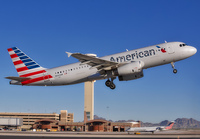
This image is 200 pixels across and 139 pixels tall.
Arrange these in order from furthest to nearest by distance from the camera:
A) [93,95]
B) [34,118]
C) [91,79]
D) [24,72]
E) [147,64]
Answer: [93,95] < [34,118] < [24,72] < [91,79] < [147,64]

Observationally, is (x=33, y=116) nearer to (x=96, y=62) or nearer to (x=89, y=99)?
(x=89, y=99)

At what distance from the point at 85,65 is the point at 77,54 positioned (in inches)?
228

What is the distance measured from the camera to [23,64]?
4691 centimetres

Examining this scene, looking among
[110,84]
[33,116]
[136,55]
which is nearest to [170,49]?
[136,55]

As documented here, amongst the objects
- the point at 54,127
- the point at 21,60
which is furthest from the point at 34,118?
the point at 21,60

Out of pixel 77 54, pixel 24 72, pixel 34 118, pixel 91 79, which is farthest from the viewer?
pixel 34 118

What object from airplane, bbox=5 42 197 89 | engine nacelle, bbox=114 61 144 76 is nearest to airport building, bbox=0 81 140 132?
airplane, bbox=5 42 197 89

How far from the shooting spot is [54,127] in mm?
127750

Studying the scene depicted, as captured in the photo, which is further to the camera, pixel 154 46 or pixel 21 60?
pixel 21 60

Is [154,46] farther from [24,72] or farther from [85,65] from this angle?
[24,72]

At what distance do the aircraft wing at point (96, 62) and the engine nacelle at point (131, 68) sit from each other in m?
1.08

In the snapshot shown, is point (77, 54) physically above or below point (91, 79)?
above

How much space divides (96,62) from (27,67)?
13.5 meters

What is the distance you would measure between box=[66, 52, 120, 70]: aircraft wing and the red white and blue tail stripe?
25.6ft
